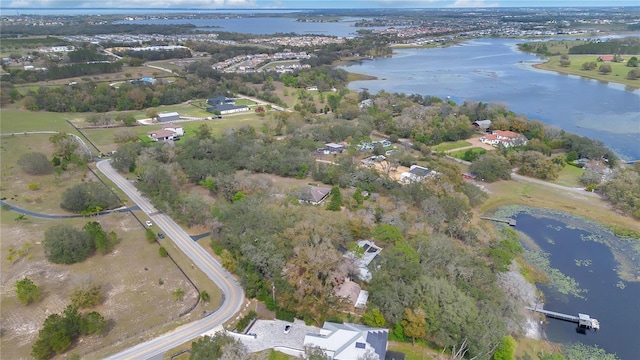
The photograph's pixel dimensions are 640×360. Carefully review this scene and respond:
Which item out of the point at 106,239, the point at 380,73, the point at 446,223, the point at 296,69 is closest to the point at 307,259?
the point at 446,223

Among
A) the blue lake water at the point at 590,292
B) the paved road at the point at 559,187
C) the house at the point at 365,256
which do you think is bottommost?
the blue lake water at the point at 590,292

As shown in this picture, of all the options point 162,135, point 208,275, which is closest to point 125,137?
point 162,135

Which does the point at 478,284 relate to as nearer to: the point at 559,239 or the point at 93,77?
the point at 559,239

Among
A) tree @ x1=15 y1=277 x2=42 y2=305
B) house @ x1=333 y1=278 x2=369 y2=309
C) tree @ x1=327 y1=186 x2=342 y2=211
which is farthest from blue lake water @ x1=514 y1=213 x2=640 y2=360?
tree @ x1=15 y1=277 x2=42 y2=305

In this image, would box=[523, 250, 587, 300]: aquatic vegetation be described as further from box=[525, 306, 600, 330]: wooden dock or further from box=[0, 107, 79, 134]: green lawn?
box=[0, 107, 79, 134]: green lawn

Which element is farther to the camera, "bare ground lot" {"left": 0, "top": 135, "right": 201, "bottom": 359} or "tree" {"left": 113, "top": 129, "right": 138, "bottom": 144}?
"tree" {"left": 113, "top": 129, "right": 138, "bottom": 144}

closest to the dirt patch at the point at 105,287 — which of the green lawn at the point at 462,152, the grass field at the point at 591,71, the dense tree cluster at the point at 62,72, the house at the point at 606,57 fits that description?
the green lawn at the point at 462,152

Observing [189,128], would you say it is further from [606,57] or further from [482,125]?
[606,57]

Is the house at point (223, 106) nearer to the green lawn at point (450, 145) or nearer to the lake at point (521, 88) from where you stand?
the lake at point (521, 88)
